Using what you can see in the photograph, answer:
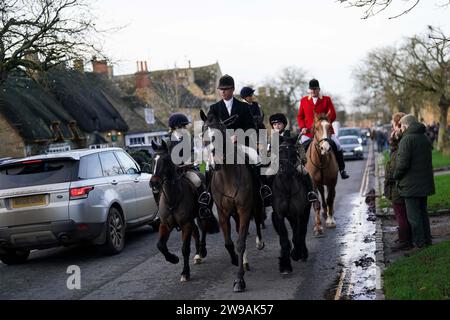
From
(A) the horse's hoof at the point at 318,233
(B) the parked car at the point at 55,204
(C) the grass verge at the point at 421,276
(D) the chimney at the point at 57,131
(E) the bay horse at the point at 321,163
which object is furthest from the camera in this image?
(D) the chimney at the point at 57,131

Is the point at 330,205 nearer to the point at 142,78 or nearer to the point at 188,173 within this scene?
the point at 188,173

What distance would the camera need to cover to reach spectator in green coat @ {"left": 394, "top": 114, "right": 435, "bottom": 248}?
9609 mm

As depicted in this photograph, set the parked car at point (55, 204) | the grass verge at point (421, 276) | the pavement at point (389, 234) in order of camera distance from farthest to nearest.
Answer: the parked car at point (55, 204), the pavement at point (389, 234), the grass verge at point (421, 276)

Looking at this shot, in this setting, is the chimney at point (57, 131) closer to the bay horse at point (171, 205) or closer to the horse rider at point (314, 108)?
the horse rider at point (314, 108)

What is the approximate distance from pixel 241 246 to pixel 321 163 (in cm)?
514

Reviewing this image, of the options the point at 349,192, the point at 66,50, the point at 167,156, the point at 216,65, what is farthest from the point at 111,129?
the point at 216,65

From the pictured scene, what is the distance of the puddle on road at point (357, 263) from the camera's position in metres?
7.55

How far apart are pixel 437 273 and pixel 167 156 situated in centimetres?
428

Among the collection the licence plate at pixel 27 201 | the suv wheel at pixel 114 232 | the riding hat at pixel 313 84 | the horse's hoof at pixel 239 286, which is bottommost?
the horse's hoof at pixel 239 286

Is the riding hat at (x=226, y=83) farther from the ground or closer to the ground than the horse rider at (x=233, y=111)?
farther from the ground

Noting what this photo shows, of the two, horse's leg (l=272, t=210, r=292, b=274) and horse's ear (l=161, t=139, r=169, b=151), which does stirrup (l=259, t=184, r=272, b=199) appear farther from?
horse's ear (l=161, t=139, r=169, b=151)

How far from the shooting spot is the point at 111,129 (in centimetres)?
4847

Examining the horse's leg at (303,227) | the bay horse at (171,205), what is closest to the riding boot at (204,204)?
the bay horse at (171,205)
